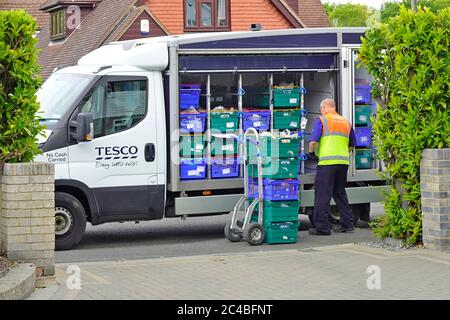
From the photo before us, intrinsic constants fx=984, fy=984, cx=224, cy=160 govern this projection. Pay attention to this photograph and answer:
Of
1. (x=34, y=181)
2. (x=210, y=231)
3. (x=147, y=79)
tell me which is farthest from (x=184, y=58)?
(x=34, y=181)

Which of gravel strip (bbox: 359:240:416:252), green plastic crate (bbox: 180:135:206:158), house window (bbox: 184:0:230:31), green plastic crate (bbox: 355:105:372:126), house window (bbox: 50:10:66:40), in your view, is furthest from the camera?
house window (bbox: 50:10:66:40)

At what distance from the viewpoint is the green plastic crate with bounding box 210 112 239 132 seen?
1389 centimetres

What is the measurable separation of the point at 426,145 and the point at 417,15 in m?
1.55

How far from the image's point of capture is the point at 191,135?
1374 cm

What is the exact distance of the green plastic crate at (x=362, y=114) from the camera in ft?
48.4

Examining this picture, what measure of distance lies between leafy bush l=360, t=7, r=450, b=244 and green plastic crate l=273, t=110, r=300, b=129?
2.09 metres

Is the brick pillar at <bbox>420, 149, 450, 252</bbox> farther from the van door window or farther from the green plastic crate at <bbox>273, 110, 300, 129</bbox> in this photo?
the van door window

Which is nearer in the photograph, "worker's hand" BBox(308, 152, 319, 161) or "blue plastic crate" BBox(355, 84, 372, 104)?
"worker's hand" BBox(308, 152, 319, 161)

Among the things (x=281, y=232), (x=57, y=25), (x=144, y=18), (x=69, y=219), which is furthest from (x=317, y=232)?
(x=57, y=25)

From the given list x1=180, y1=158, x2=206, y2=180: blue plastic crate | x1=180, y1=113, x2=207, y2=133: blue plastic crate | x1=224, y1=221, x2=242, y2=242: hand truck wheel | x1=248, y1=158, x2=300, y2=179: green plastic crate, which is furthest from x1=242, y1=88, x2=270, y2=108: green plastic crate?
x1=224, y1=221, x2=242, y2=242: hand truck wheel

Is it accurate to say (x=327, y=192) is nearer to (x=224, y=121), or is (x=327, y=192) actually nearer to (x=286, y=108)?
(x=286, y=108)

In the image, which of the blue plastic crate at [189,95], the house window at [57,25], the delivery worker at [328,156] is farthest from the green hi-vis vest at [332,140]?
the house window at [57,25]

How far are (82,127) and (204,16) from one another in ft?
95.1
